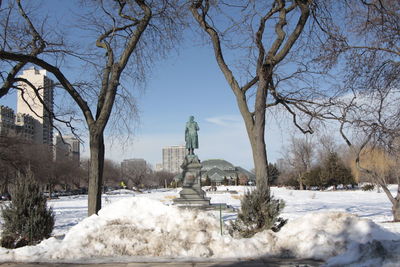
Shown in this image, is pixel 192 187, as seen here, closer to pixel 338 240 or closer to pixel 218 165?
pixel 338 240

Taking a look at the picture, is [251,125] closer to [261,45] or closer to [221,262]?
[261,45]

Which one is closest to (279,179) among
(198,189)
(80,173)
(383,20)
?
(80,173)

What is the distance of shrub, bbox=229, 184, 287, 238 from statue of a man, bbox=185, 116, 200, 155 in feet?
59.3

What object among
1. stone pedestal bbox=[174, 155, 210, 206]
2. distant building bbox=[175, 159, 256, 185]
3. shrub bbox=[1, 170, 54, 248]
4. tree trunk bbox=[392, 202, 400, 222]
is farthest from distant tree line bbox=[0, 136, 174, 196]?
distant building bbox=[175, 159, 256, 185]

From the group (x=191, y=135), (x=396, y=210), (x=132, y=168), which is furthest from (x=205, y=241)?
(x=132, y=168)

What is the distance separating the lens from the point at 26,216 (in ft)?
28.0

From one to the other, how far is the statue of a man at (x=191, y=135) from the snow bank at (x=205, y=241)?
59.3 ft

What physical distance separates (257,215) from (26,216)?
5.08m

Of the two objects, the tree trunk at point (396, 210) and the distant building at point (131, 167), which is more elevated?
the distant building at point (131, 167)

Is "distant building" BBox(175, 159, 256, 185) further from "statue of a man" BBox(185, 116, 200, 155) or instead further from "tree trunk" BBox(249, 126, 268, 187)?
"tree trunk" BBox(249, 126, 268, 187)

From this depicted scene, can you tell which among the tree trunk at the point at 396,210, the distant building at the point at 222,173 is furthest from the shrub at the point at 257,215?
the distant building at the point at 222,173

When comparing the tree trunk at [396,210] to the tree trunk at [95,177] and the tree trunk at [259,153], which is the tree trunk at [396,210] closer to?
the tree trunk at [259,153]

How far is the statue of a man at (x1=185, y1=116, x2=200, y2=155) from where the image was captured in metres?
26.8

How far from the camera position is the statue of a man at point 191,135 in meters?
26.8
